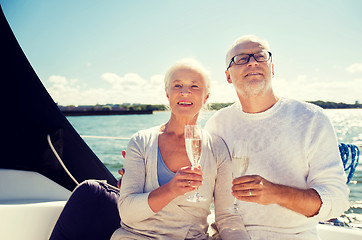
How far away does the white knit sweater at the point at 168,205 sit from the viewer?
164 centimetres

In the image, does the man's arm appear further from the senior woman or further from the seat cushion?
the seat cushion

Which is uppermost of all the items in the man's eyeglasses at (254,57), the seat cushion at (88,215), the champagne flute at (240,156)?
the man's eyeglasses at (254,57)

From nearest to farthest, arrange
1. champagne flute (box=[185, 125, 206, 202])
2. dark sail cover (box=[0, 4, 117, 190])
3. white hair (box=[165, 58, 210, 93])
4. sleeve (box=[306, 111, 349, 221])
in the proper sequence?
champagne flute (box=[185, 125, 206, 202]) < sleeve (box=[306, 111, 349, 221]) < white hair (box=[165, 58, 210, 93]) < dark sail cover (box=[0, 4, 117, 190])

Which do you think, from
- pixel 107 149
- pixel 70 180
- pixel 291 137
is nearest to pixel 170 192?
pixel 291 137

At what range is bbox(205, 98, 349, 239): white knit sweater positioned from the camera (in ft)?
5.30

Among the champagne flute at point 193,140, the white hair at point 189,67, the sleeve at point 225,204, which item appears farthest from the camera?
the white hair at point 189,67

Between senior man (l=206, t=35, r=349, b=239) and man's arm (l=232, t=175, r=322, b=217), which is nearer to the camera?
man's arm (l=232, t=175, r=322, b=217)

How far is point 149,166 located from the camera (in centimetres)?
176

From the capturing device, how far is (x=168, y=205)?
1.70m

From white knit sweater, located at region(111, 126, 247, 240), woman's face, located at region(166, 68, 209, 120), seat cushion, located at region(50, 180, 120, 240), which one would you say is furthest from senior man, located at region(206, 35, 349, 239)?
seat cushion, located at region(50, 180, 120, 240)

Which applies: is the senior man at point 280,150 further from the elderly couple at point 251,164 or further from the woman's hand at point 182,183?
the woman's hand at point 182,183

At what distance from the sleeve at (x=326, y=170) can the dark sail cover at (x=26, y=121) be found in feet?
7.61

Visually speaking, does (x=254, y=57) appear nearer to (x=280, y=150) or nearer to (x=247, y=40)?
(x=247, y=40)

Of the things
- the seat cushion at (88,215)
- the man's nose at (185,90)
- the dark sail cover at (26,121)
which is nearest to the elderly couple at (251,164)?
the man's nose at (185,90)
